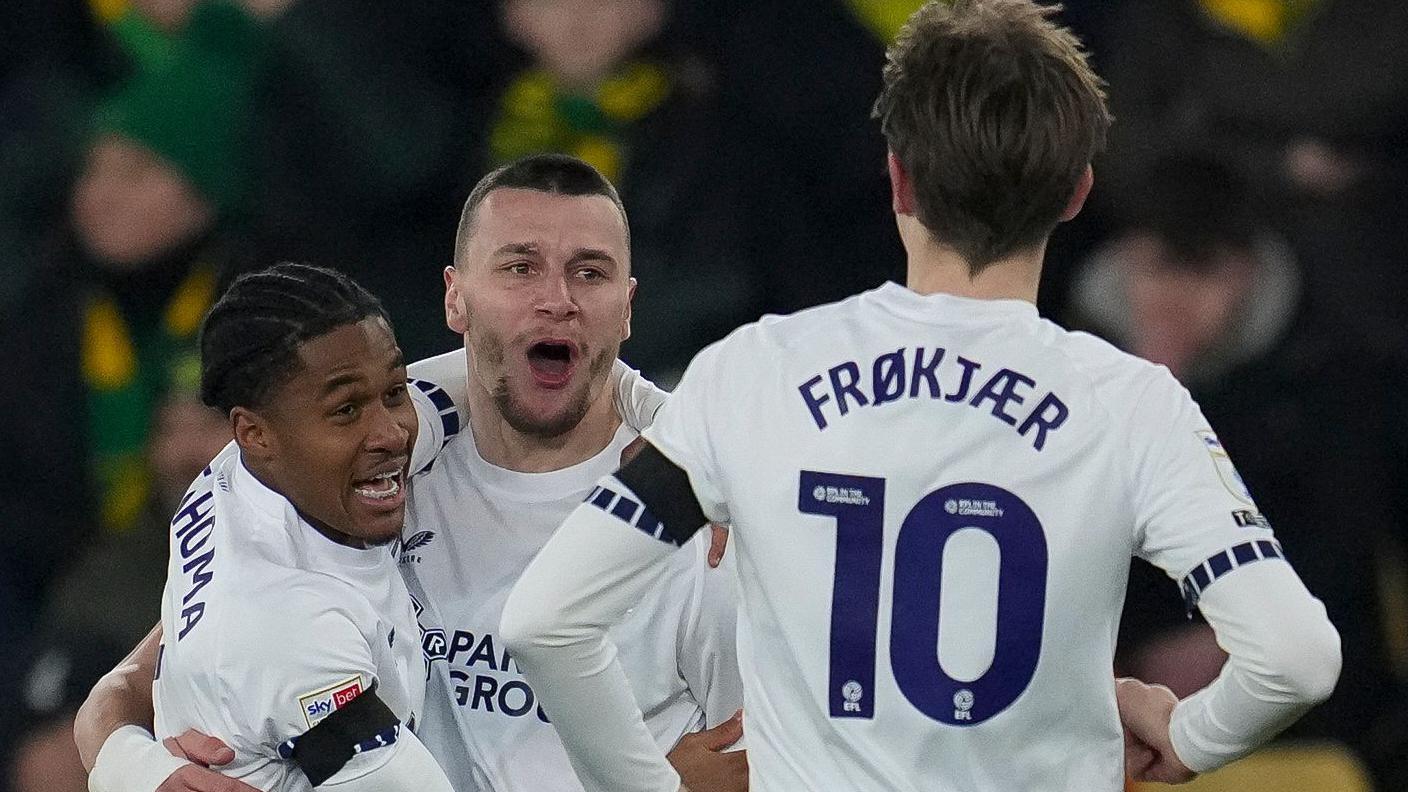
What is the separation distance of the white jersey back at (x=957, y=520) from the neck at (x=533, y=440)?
1055 millimetres

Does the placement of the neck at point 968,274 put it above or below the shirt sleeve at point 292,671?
→ above

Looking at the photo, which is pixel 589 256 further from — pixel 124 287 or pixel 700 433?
pixel 124 287

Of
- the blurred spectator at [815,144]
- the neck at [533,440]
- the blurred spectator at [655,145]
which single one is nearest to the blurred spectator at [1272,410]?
the blurred spectator at [815,144]

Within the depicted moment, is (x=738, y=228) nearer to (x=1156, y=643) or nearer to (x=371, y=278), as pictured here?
(x=371, y=278)

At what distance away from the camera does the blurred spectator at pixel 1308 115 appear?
4.31m

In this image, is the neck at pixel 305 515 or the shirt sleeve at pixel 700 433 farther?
the neck at pixel 305 515

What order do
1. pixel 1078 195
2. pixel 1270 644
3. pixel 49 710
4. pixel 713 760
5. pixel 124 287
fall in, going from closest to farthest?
pixel 1270 644
pixel 1078 195
pixel 713 760
pixel 49 710
pixel 124 287

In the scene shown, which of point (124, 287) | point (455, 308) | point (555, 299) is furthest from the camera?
point (124, 287)

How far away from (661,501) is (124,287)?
2.92m

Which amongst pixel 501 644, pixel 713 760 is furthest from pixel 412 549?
pixel 713 760

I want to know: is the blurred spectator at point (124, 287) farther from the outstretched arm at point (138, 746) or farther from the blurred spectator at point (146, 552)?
the outstretched arm at point (138, 746)

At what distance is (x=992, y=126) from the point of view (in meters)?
2.08

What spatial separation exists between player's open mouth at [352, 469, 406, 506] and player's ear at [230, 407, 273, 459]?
0.13 m

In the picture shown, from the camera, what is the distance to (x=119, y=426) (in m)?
4.66
